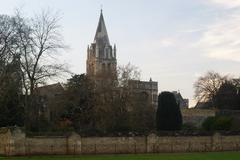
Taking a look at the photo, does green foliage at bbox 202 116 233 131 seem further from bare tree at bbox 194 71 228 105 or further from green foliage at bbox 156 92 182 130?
bare tree at bbox 194 71 228 105

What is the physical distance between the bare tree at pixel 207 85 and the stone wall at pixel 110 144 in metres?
47.0

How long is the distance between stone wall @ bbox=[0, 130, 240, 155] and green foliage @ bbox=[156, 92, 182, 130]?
4.95 meters

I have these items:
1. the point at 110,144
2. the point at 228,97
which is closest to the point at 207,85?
the point at 228,97

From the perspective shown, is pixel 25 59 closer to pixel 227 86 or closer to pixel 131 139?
pixel 131 139

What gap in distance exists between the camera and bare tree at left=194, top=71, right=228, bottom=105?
309ft

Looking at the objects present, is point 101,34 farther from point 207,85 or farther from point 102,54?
point 207,85

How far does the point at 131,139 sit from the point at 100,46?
76617 mm

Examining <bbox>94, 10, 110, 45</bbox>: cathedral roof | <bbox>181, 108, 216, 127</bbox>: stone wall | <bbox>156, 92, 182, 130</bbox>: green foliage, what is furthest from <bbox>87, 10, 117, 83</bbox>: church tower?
<bbox>156, 92, 182, 130</bbox>: green foliage

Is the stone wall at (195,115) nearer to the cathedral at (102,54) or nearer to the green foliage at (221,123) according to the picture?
the green foliage at (221,123)

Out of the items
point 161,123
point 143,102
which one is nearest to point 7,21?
point 161,123

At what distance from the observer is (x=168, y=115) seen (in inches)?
2000

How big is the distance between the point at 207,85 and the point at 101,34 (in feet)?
103

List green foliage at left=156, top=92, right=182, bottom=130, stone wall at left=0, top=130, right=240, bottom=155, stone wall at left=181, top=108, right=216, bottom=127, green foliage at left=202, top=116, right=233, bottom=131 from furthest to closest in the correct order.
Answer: stone wall at left=181, top=108, right=216, bottom=127 → green foliage at left=202, top=116, right=233, bottom=131 → green foliage at left=156, top=92, right=182, bottom=130 → stone wall at left=0, top=130, right=240, bottom=155

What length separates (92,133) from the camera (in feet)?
138
